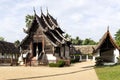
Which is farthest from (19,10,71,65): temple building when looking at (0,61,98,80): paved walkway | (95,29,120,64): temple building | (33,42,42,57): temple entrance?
(0,61,98,80): paved walkway

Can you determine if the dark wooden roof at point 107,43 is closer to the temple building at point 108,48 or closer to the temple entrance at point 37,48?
the temple building at point 108,48

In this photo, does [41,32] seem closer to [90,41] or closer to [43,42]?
[43,42]

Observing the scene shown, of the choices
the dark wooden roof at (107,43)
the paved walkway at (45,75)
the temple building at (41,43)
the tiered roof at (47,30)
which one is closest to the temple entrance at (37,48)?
the temple building at (41,43)

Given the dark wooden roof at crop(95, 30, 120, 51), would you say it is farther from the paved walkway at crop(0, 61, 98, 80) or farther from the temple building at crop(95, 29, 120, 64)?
the paved walkway at crop(0, 61, 98, 80)

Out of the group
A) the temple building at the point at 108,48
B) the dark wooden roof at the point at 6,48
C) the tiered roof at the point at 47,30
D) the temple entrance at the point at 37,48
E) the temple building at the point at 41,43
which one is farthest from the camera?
the dark wooden roof at the point at 6,48

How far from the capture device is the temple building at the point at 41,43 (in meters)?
52.2

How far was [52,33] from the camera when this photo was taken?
2142 inches

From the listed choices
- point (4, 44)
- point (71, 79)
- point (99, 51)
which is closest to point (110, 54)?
point (99, 51)

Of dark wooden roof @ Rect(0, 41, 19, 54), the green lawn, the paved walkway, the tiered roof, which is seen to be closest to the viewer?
the paved walkway

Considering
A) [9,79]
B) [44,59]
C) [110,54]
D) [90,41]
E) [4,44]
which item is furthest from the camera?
[90,41]

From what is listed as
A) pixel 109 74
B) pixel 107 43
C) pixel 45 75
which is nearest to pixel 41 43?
pixel 107 43

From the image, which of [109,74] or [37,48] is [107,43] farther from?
[109,74]

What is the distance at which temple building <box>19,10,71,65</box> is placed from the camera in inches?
2056

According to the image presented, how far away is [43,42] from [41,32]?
190 cm
